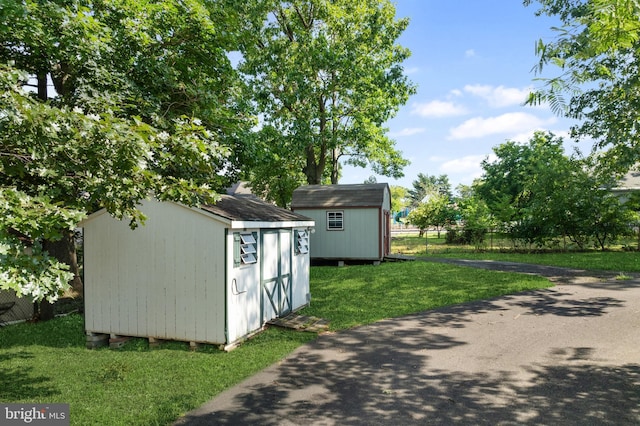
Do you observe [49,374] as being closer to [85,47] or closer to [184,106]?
[85,47]

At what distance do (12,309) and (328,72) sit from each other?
17.4 metres

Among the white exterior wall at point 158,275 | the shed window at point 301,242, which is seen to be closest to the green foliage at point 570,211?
the shed window at point 301,242

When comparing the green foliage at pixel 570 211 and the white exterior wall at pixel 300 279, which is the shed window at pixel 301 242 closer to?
the white exterior wall at pixel 300 279

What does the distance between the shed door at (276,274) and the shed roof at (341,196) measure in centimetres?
1017

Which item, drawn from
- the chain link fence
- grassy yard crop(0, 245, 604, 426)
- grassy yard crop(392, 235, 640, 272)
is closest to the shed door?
grassy yard crop(0, 245, 604, 426)

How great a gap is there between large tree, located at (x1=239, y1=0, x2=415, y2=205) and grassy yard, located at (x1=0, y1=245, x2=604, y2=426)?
11170 millimetres

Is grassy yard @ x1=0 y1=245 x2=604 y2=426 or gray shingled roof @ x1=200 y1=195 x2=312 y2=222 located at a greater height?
gray shingled roof @ x1=200 y1=195 x2=312 y2=222

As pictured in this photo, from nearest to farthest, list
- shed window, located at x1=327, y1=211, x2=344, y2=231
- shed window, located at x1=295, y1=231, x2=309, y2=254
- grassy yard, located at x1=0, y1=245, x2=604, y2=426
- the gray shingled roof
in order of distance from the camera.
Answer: grassy yard, located at x1=0, y1=245, x2=604, y2=426 → the gray shingled roof → shed window, located at x1=295, y1=231, x2=309, y2=254 → shed window, located at x1=327, y1=211, x2=344, y2=231

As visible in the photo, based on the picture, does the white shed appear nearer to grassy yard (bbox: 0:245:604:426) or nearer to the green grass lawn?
grassy yard (bbox: 0:245:604:426)

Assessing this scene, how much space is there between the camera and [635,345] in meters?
7.28

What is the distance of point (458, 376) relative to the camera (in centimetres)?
610

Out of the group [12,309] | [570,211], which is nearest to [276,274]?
[12,309]

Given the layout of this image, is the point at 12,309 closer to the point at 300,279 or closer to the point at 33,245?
Answer: the point at 300,279

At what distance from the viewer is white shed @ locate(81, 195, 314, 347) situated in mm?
7469
